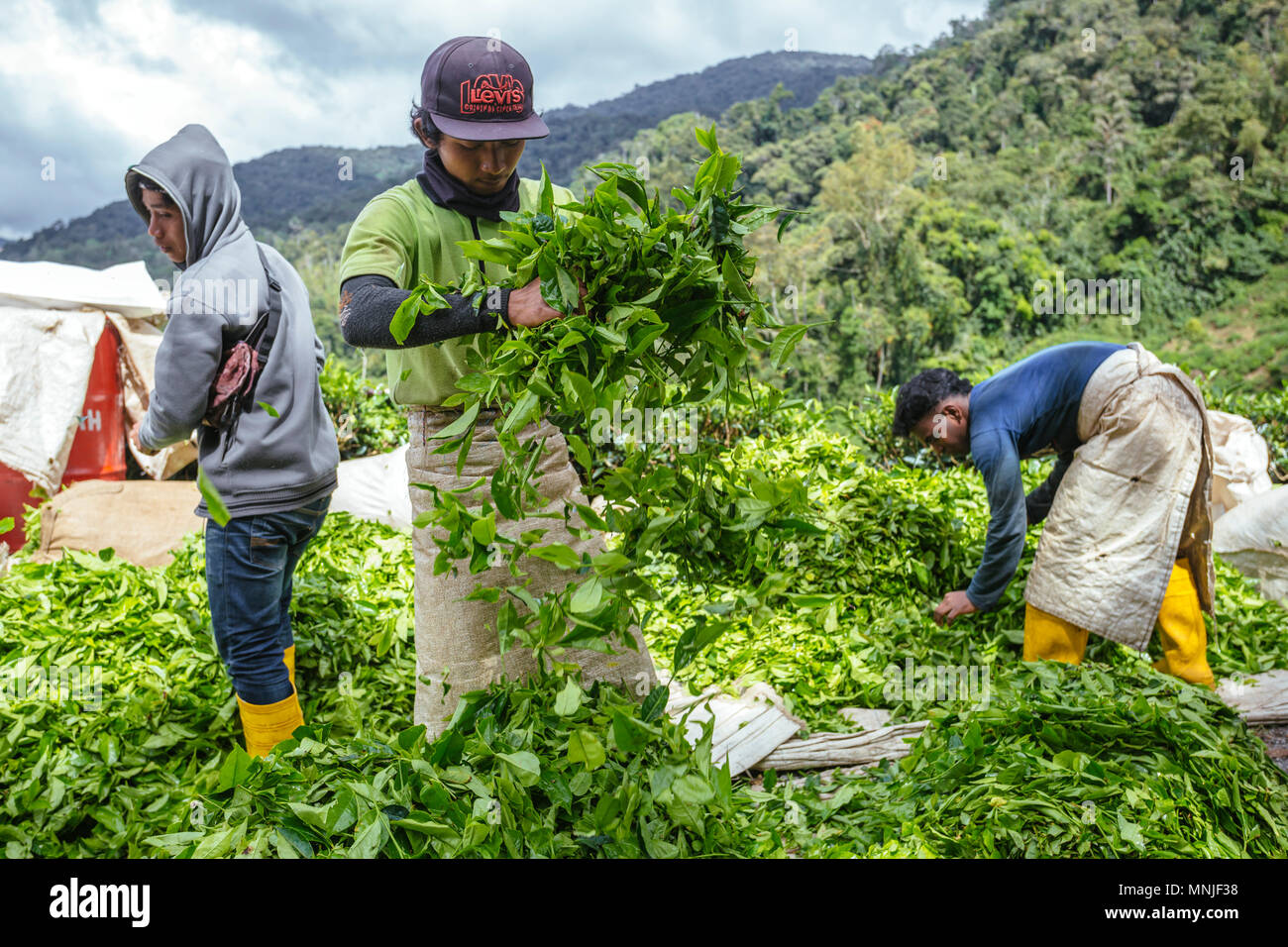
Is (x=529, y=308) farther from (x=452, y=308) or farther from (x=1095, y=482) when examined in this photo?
(x=1095, y=482)

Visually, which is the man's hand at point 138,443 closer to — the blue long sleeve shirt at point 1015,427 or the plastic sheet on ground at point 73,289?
the plastic sheet on ground at point 73,289

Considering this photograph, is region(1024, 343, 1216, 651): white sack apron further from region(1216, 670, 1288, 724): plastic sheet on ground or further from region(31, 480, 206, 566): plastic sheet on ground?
region(31, 480, 206, 566): plastic sheet on ground

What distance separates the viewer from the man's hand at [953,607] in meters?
2.86

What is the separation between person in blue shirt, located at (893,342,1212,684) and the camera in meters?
2.60

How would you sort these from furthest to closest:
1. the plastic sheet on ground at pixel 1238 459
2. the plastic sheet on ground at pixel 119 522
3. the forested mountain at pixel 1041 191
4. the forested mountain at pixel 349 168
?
1. the forested mountain at pixel 1041 191
2. the forested mountain at pixel 349 168
3. the plastic sheet on ground at pixel 1238 459
4. the plastic sheet on ground at pixel 119 522

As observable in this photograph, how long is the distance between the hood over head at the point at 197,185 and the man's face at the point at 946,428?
2.10 meters

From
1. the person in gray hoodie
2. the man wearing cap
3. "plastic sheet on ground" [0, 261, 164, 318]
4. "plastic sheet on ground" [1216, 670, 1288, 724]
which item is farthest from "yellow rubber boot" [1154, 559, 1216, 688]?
"plastic sheet on ground" [0, 261, 164, 318]

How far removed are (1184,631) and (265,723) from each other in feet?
9.20

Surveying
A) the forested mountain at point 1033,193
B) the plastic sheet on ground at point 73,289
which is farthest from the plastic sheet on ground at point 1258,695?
the forested mountain at point 1033,193

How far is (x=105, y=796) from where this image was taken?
2.23 m

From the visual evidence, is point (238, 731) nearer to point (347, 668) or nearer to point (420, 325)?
point (347, 668)

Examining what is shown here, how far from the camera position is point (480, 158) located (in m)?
Answer: 1.84

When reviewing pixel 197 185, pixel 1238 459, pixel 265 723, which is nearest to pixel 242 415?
pixel 197 185

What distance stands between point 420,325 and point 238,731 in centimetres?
162
